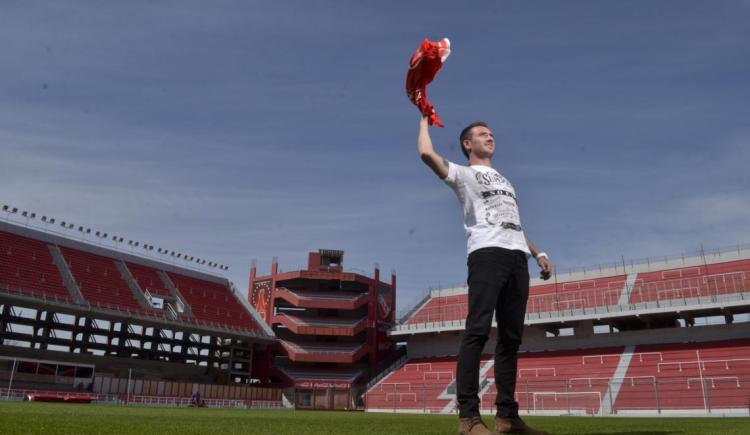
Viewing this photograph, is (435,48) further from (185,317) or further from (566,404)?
(185,317)

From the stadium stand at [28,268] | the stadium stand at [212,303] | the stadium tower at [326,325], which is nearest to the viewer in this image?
the stadium stand at [28,268]

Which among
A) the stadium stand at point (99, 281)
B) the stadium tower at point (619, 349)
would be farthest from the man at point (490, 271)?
the stadium stand at point (99, 281)

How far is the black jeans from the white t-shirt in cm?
10

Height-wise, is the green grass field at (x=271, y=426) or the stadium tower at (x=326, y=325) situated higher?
the stadium tower at (x=326, y=325)

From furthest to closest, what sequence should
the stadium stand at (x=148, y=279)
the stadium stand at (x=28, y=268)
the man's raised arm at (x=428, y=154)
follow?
the stadium stand at (x=148, y=279), the stadium stand at (x=28, y=268), the man's raised arm at (x=428, y=154)

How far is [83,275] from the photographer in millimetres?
34219

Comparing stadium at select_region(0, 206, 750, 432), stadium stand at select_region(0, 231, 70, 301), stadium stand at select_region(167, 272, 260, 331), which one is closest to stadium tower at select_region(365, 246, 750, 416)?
stadium at select_region(0, 206, 750, 432)

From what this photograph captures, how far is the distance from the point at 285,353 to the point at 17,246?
19.8m

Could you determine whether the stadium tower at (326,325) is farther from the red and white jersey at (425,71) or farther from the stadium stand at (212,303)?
the red and white jersey at (425,71)

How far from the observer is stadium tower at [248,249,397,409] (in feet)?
132

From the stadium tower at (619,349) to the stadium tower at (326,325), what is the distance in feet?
9.32

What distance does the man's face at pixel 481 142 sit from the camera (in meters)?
4.12

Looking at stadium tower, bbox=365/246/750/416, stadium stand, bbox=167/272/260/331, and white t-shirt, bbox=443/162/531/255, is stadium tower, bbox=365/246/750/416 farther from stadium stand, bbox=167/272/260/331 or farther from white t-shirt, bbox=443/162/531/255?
white t-shirt, bbox=443/162/531/255

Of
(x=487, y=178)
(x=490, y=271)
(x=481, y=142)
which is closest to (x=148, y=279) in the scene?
(x=481, y=142)
